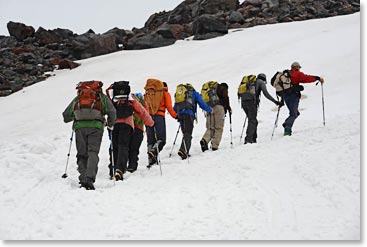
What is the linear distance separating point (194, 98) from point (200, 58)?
17853mm

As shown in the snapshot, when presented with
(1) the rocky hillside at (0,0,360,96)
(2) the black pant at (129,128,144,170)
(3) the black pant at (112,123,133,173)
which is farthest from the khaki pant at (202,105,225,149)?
(1) the rocky hillside at (0,0,360,96)

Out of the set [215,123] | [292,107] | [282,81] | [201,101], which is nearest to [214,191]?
[201,101]

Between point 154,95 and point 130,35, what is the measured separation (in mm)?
35662

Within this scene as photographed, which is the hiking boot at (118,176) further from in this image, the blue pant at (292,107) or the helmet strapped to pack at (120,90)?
the blue pant at (292,107)

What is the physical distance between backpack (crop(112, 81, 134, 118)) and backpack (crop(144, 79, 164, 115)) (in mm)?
1519

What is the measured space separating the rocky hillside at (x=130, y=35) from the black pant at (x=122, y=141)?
20524mm

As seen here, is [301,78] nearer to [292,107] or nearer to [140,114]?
[292,107]

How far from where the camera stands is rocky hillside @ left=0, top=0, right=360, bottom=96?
31391 mm

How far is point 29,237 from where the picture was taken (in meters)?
4.58

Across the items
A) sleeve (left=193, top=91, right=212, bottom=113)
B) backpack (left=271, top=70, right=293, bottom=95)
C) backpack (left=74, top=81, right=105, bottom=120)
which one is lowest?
sleeve (left=193, top=91, right=212, bottom=113)

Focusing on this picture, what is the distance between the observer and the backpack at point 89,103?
690 cm

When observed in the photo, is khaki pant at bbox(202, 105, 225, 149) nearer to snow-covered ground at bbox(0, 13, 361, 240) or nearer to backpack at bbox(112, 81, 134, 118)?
snow-covered ground at bbox(0, 13, 361, 240)

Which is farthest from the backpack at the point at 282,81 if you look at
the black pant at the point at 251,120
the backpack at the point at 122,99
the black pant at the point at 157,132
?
the backpack at the point at 122,99

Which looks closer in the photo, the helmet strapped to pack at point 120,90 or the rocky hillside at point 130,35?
the helmet strapped to pack at point 120,90
